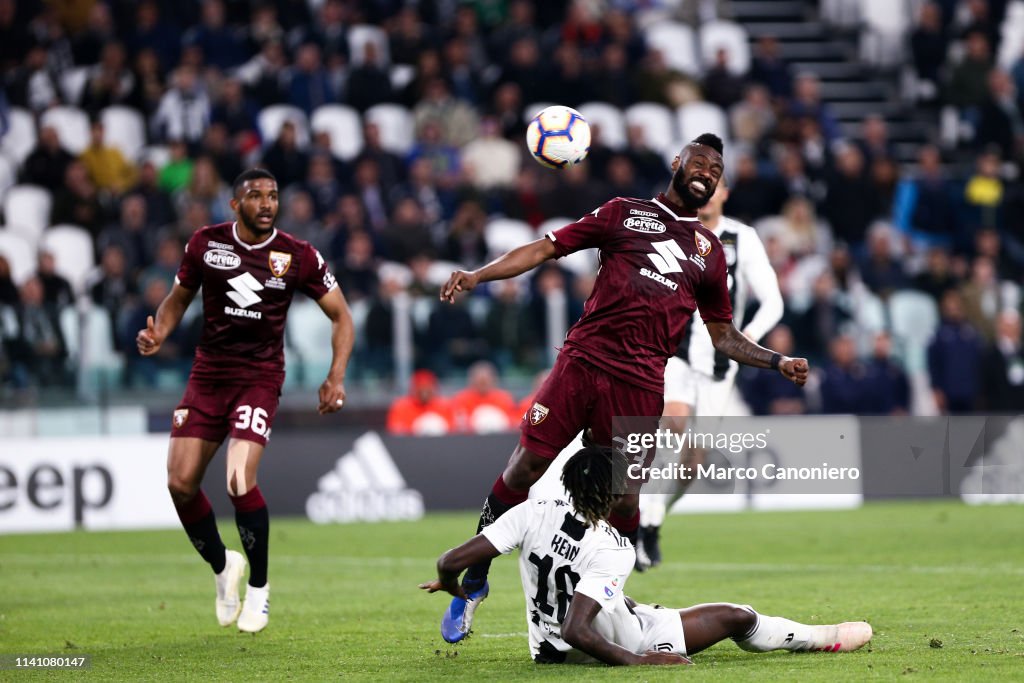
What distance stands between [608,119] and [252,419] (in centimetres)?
1424

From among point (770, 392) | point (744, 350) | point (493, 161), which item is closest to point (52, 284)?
point (493, 161)

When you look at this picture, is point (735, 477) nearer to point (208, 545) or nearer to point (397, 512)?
point (397, 512)

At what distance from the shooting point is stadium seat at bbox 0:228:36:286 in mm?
18516

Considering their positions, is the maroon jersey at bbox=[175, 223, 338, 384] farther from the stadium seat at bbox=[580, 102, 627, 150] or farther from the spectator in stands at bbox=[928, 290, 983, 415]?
the stadium seat at bbox=[580, 102, 627, 150]

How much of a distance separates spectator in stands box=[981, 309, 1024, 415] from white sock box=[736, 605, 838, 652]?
13037mm

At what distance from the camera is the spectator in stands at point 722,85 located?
24.0 m

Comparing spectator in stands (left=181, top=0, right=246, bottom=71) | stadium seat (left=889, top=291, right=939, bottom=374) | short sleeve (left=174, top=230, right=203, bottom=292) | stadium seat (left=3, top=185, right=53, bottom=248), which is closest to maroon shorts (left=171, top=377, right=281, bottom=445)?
short sleeve (left=174, top=230, right=203, bottom=292)

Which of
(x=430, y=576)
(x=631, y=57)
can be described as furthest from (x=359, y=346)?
(x=631, y=57)

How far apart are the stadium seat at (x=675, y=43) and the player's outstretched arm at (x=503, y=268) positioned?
56.8 ft

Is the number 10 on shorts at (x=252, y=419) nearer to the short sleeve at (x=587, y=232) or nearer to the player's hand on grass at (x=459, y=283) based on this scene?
the player's hand on grass at (x=459, y=283)

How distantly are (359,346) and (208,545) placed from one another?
8.40 meters

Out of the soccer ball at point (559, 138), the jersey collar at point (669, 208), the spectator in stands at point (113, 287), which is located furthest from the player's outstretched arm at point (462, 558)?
the spectator in stands at point (113, 287)

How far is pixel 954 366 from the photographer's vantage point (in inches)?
779

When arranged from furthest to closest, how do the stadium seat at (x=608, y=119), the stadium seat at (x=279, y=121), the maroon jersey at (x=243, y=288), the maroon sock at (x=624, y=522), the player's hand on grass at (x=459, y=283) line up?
the stadium seat at (x=608, y=119)
the stadium seat at (x=279, y=121)
the maroon jersey at (x=243, y=288)
the maroon sock at (x=624, y=522)
the player's hand on grass at (x=459, y=283)
